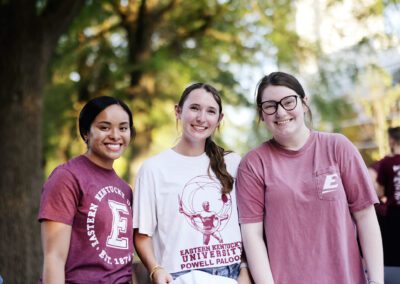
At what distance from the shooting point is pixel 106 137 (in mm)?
2787

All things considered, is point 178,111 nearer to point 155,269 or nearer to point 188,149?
point 188,149

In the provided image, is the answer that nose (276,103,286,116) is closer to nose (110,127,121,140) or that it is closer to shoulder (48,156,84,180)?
nose (110,127,121,140)

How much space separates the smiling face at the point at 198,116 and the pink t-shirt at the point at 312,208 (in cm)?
35

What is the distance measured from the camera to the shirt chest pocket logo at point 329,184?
105 inches

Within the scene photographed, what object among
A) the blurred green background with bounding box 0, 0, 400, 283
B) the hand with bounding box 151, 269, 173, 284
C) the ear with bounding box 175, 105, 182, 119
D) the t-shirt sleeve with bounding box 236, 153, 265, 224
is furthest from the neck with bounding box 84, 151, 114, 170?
the blurred green background with bounding box 0, 0, 400, 283

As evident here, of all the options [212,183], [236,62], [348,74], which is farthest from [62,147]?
[212,183]

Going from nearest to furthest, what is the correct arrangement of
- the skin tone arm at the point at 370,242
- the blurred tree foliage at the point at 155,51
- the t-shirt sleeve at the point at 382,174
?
the skin tone arm at the point at 370,242 → the t-shirt sleeve at the point at 382,174 → the blurred tree foliage at the point at 155,51

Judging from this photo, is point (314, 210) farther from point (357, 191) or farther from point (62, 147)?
point (62, 147)

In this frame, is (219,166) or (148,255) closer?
(148,255)

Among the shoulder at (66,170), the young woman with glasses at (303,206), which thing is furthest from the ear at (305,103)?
the shoulder at (66,170)

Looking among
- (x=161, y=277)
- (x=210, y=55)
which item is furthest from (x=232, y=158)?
(x=210, y=55)

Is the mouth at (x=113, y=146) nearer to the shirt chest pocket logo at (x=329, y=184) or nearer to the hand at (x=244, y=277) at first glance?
the hand at (x=244, y=277)

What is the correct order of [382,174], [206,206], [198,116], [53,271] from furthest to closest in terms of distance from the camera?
[382,174]
[198,116]
[206,206]
[53,271]

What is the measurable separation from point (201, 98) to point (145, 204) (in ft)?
2.24
